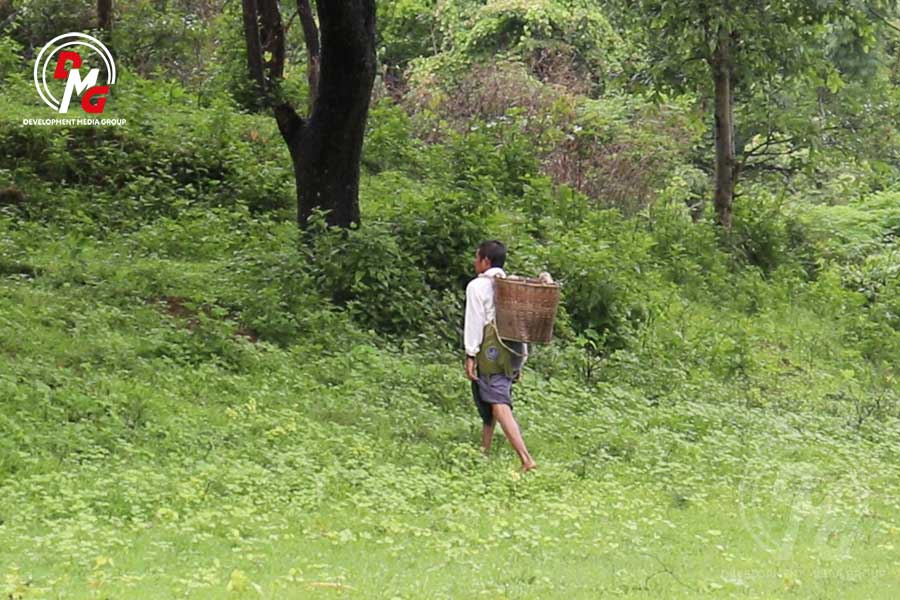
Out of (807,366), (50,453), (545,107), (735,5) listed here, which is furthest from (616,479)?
(545,107)

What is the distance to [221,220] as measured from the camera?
1576 centimetres

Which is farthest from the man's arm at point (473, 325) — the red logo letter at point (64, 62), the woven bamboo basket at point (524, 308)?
the red logo letter at point (64, 62)

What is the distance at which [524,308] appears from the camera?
898 cm

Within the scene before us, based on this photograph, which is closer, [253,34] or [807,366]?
[807,366]

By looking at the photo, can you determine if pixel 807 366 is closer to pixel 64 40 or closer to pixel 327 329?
pixel 327 329

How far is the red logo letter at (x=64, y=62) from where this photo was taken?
66.2ft

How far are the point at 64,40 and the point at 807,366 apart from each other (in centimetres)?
1325

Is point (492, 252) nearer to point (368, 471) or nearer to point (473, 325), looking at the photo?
point (473, 325)

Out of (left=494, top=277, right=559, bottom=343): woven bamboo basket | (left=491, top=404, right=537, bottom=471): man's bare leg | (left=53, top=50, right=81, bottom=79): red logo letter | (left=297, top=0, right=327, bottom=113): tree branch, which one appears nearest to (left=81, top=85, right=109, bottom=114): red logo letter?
(left=53, top=50, right=81, bottom=79): red logo letter

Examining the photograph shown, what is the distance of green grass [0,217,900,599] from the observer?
6.46 meters

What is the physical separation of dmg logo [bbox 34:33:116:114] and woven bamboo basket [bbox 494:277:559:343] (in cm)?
1083

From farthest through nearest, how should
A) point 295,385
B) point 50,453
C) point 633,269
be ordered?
point 633,269, point 295,385, point 50,453

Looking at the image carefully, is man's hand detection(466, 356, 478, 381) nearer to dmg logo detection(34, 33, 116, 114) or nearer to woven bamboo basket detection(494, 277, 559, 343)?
woven bamboo basket detection(494, 277, 559, 343)

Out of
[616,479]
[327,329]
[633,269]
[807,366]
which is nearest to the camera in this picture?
[616,479]
